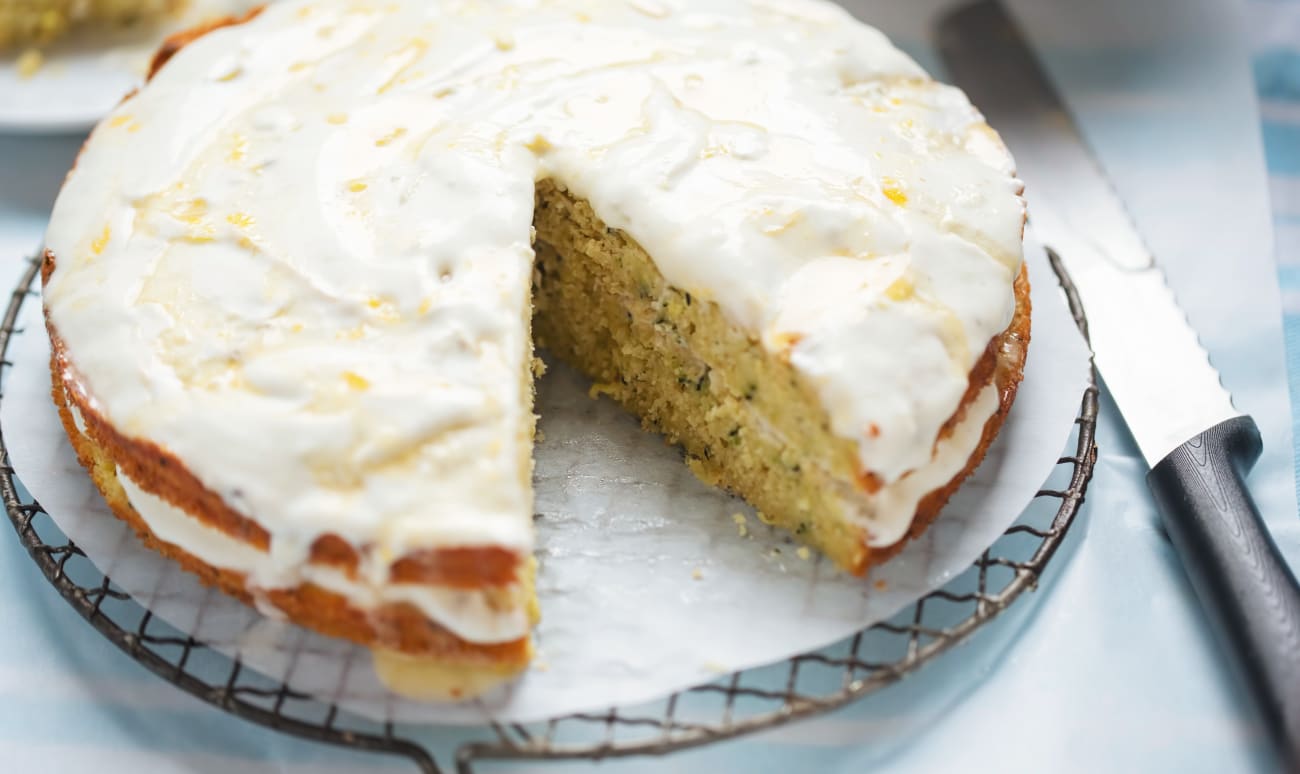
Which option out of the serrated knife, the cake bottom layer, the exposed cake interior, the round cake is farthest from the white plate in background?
the serrated knife

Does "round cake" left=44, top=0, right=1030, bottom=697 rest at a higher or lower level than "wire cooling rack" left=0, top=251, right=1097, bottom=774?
higher

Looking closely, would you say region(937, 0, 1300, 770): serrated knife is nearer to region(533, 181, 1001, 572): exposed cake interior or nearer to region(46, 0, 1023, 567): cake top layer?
region(533, 181, 1001, 572): exposed cake interior

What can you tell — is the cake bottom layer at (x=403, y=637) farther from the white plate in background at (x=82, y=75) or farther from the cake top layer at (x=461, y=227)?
the white plate in background at (x=82, y=75)

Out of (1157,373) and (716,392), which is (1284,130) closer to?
(1157,373)

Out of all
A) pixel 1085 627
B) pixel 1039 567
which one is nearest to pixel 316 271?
pixel 1039 567

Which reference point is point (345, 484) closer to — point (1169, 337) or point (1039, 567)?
point (1039, 567)

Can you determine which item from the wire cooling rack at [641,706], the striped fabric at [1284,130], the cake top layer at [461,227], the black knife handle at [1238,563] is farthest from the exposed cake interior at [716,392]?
the striped fabric at [1284,130]
